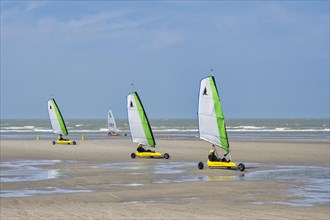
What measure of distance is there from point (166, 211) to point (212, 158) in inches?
626

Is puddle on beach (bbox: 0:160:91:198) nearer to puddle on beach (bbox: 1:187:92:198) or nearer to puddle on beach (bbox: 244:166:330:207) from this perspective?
puddle on beach (bbox: 1:187:92:198)

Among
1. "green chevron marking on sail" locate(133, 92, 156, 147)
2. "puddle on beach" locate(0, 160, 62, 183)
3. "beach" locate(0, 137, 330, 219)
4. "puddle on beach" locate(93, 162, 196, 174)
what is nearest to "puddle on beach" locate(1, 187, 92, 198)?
"beach" locate(0, 137, 330, 219)

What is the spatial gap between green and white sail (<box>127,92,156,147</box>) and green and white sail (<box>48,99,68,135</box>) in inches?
910

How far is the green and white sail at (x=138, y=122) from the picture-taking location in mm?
43875

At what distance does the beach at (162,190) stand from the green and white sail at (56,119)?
29.7m

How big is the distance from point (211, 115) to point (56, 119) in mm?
36182

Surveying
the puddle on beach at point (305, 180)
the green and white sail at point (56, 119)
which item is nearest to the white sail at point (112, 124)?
the green and white sail at point (56, 119)

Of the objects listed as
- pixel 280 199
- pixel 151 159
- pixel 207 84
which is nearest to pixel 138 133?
pixel 151 159

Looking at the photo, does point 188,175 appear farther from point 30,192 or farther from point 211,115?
point 30,192

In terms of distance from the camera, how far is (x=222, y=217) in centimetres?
1595

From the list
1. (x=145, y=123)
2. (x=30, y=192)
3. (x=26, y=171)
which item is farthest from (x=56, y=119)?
(x=30, y=192)

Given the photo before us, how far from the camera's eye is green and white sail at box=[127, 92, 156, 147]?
144 ft

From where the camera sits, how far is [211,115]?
34.6 m

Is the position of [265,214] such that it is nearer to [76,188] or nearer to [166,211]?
[166,211]
